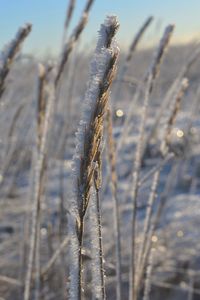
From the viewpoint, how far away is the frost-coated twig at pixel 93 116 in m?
0.39

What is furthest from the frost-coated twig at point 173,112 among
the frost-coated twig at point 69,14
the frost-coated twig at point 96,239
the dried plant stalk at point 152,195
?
the frost-coated twig at point 69,14

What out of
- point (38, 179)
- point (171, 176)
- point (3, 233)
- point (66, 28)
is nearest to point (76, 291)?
point (38, 179)

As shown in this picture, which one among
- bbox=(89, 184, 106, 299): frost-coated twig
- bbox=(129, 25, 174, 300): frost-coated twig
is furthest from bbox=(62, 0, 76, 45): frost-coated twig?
bbox=(89, 184, 106, 299): frost-coated twig

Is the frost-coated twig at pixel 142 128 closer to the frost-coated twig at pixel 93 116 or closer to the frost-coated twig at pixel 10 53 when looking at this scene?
the frost-coated twig at pixel 10 53

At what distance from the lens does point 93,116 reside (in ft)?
1.27

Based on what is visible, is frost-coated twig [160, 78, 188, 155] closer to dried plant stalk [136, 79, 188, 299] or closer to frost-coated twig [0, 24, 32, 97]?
dried plant stalk [136, 79, 188, 299]

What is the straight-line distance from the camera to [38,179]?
0.84 meters

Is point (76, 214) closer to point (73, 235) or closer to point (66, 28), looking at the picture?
point (73, 235)

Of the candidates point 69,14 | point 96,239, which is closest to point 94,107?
point 96,239

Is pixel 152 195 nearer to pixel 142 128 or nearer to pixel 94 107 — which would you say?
pixel 142 128

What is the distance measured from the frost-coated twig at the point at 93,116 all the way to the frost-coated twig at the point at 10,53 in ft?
1.17

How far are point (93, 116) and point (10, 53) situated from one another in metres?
0.40

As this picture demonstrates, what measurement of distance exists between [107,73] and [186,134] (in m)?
1.21

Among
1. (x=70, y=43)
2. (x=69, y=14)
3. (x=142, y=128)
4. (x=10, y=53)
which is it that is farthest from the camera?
(x=69, y=14)
